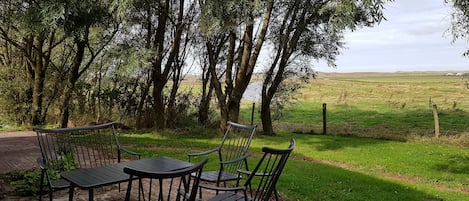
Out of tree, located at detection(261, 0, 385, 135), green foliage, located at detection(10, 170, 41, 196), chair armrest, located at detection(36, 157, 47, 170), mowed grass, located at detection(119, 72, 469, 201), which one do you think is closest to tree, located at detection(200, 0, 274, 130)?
tree, located at detection(261, 0, 385, 135)

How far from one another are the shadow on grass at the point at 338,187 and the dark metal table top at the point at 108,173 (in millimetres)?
1853

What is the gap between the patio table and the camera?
2.85 metres

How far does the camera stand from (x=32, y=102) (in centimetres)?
1184

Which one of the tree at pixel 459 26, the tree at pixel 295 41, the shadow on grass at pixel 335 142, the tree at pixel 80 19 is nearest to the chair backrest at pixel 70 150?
the tree at pixel 80 19

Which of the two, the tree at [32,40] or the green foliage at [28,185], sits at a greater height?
the tree at [32,40]

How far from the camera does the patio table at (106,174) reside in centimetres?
285

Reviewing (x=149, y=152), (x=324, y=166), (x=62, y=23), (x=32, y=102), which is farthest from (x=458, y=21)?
(x=32, y=102)

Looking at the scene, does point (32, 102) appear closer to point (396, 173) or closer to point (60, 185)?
point (60, 185)

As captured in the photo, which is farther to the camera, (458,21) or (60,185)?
(458,21)

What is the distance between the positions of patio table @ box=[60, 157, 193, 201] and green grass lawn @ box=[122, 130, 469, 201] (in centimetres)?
184

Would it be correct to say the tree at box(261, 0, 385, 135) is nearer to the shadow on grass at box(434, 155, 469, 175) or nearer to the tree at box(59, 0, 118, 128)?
the shadow on grass at box(434, 155, 469, 175)

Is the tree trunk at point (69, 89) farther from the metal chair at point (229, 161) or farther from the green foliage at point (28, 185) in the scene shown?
the metal chair at point (229, 161)

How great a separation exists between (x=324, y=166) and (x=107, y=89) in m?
8.12

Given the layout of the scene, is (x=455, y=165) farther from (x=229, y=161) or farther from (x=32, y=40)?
(x=32, y=40)
